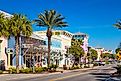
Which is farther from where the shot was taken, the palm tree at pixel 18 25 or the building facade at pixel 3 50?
the building facade at pixel 3 50

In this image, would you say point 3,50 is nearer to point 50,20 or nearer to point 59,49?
point 50,20

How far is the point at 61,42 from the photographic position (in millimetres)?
104375

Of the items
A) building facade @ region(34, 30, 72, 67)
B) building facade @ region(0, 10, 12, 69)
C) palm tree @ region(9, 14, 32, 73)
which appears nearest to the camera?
palm tree @ region(9, 14, 32, 73)

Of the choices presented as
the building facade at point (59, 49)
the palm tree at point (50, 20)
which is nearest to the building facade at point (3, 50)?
the palm tree at point (50, 20)

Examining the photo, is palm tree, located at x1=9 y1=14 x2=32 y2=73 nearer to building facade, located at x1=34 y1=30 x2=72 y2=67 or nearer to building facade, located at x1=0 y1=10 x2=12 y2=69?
building facade, located at x1=0 y1=10 x2=12 y2=69

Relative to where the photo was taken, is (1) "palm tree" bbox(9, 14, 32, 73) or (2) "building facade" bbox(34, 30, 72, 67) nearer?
(1) "palm tree" bbox(9, 14, 32, 73)

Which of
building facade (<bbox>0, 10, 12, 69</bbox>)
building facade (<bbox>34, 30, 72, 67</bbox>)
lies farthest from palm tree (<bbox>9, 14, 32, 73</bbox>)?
building facade (<bbox>34, 30, 72, 67</bbox>)

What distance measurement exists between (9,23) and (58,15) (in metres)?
15.0

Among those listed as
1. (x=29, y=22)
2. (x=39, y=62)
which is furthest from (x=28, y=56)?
(x=29, y=22)

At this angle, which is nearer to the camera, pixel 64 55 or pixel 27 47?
pixel 27 47

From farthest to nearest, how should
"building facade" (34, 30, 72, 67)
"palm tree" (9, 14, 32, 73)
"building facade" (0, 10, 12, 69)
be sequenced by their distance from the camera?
"building facade" (34, 30, 72, 67), "building facade" (0, 10, 12, 69), "palm tree" (9, 14, 32, 73)

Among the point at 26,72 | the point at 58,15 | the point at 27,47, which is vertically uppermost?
the point at 58,15

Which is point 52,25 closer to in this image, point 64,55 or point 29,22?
point 29,22

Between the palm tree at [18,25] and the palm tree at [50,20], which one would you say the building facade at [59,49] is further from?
the palm tree at [18,25]
